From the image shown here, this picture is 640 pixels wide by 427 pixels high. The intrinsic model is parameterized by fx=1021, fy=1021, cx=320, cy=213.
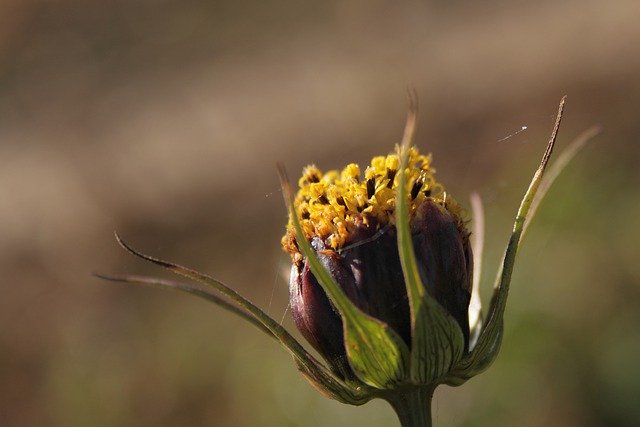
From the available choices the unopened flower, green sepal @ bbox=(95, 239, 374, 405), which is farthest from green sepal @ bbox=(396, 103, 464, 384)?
green sepal @ bbox=(95, 239, 374, 405)

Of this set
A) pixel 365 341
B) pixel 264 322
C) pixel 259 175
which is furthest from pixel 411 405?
pixel 259 175

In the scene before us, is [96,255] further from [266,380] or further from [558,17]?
[558,17]

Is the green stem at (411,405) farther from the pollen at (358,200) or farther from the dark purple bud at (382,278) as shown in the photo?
the pollen at (358,200)

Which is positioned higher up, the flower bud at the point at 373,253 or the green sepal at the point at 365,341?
the flower bud at the point at 373,253

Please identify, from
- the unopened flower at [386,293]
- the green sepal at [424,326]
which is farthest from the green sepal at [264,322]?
the green sepal at [424,326]

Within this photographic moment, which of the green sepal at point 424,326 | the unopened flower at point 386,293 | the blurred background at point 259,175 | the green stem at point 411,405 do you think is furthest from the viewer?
the blurred background at point 259,175

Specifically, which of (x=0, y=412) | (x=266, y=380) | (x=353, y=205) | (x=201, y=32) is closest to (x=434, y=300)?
(x=353, y=205)

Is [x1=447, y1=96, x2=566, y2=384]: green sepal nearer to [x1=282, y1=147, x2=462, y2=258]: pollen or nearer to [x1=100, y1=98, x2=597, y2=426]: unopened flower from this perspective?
[x1=100, y1=98, x2=597, y2=426]: unopened flower
